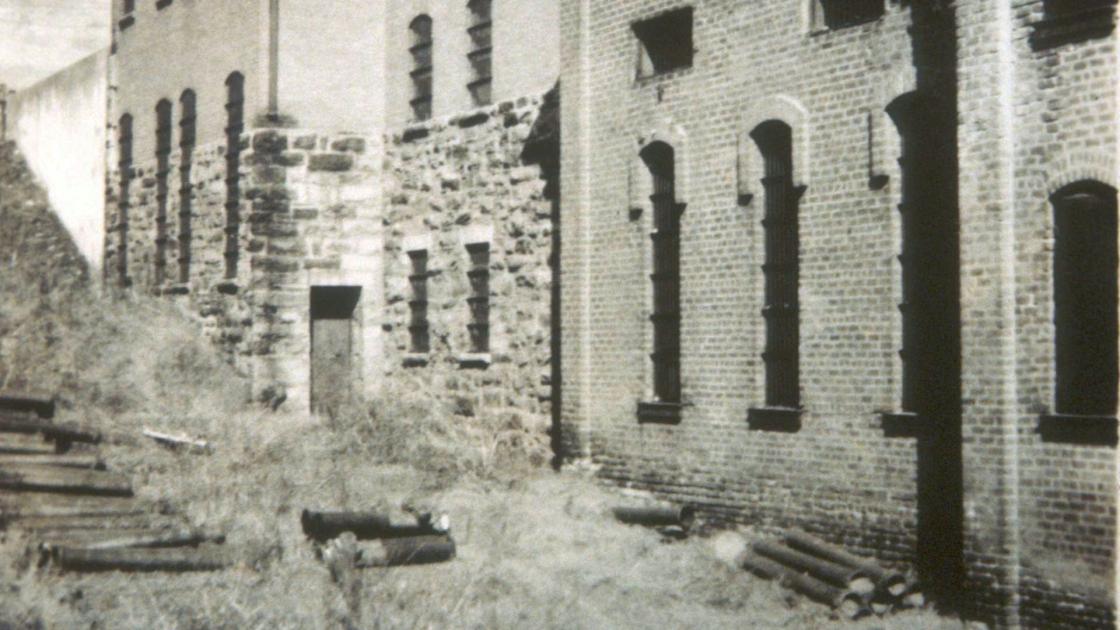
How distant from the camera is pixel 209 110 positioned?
23.1m

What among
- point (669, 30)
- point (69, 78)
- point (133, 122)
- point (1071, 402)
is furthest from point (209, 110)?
point (1071, 402)

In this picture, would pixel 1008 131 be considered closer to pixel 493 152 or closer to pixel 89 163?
pixel 493 152

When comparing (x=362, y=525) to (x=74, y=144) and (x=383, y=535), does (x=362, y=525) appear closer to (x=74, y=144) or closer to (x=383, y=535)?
(x=383, y=535)

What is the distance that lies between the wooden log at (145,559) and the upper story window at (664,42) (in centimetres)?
792

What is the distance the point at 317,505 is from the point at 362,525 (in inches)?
62.4

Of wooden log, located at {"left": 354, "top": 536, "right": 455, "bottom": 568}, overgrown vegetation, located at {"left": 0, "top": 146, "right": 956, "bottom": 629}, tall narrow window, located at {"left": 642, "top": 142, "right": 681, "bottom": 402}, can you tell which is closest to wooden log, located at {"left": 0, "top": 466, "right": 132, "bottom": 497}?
overgrown vegetation, located at {"left": 0, "top": 146, "right": 956, "bottom": 629}

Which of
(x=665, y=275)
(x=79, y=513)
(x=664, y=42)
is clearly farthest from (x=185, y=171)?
(x=79, y=513)

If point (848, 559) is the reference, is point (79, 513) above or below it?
above

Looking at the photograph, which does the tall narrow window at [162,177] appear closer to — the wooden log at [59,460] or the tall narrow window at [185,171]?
the tall narrow window at [185,171]

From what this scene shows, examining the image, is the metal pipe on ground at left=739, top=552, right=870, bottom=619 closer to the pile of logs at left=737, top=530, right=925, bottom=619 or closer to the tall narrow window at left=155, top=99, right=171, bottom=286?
the pile of logs at left=737, top=530, right=925, bottom=619

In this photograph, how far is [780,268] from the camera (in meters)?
13.8

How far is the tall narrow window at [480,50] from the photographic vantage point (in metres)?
19.2

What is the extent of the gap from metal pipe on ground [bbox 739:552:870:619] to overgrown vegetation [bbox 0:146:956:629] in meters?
0.12

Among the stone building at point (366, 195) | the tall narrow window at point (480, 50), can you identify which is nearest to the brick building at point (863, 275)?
the stone building at point (366, 195)
